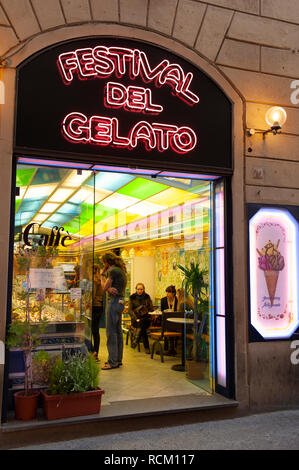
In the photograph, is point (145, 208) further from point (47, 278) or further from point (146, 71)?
point (47, 278)

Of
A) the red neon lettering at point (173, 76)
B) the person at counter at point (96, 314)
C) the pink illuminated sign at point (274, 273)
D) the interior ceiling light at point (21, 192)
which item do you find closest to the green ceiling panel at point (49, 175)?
the interior ceiling light at point (21, 192)

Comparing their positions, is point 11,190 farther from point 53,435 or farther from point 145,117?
point 53,435

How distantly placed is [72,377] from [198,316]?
7.76ft

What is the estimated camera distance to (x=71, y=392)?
4457 millimetres

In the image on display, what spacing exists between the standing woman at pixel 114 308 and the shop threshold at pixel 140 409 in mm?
1855

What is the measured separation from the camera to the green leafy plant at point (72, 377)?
4.45 m

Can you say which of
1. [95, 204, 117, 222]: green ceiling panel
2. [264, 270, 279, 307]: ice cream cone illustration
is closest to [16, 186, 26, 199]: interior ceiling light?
[264, 270, 279, 307]: ice cream cone illustration

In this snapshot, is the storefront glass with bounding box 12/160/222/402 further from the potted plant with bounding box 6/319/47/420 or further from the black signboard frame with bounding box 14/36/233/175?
the black signboard frame with bounding box 14/36/233/175

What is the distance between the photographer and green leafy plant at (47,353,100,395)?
4454 mm

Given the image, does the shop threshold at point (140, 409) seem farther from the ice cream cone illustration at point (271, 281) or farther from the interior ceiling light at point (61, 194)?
the interior ceiling light at point (61, 194)

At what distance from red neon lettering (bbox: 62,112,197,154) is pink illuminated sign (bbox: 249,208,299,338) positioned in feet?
4.53

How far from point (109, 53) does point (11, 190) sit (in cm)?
202

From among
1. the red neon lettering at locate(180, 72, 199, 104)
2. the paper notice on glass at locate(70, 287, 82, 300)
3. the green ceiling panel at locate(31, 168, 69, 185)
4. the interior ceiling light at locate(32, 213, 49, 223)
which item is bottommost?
the paper notice on glass at locate(70, 287, 82, 300)

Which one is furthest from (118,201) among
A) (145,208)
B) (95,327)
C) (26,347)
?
(26,347)
